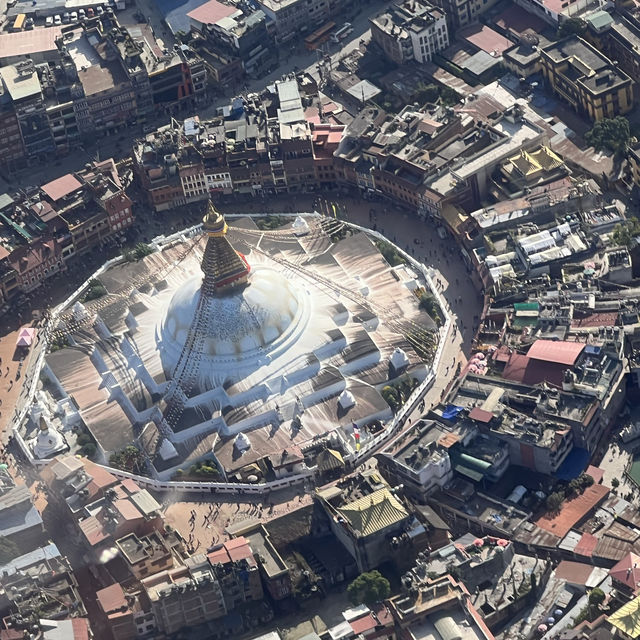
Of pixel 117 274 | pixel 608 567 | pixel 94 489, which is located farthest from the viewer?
pixel 117 274

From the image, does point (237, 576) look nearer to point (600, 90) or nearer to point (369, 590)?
point (369, 590)

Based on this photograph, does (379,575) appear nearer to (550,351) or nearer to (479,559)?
(479,559)

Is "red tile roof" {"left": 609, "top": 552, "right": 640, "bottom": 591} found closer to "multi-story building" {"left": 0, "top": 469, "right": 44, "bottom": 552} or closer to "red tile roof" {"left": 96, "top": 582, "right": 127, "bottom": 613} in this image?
"red tile roof" {"left": 96, "top": 582, "right": 127, "bottom": 613}

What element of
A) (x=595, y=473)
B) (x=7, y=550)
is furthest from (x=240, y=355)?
(x=595, y=473)

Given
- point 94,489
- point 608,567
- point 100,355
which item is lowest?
point 608,567

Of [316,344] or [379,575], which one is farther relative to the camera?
[316,344]

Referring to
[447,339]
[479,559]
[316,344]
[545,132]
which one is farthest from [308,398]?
[545,132]

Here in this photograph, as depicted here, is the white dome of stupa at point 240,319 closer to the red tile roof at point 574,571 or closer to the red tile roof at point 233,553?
the red tile roof at point 233,553
